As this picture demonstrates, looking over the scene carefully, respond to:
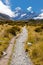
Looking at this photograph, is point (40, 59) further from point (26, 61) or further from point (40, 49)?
point (40, 49)

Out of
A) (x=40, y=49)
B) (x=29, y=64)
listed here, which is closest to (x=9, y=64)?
(x=29, y=64)

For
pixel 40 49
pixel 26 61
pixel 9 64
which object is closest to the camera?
pixel 9 64

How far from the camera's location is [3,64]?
2012cm

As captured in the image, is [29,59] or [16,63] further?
[29,59]

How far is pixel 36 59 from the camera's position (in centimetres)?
2097

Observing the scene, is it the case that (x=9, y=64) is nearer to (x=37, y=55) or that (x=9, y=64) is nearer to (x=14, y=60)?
(x=14, y=60)

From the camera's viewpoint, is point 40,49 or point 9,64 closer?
point 9,64

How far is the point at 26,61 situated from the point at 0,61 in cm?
259

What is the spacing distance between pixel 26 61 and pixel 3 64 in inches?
99.0

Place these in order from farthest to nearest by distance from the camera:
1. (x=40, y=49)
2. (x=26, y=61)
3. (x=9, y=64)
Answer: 1. (x=40, y=49)
2. (x=26, y=61)
3. (x=9, y=64)

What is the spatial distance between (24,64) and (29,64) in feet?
1.61

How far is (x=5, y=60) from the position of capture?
2184 cm

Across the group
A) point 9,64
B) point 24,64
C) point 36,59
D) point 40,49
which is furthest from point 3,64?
point 40,49

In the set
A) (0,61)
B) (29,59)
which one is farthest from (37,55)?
(0,61)
